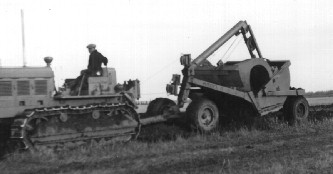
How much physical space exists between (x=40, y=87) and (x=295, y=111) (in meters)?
9.73

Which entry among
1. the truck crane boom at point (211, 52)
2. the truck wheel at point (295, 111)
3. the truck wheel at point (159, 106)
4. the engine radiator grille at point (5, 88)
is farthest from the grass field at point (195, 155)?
the truck wheel at point (295, 111)

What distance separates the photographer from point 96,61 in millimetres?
14969

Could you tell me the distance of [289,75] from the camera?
19.3 meters

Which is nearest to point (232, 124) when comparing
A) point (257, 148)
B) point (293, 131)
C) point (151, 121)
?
point (293, 131)

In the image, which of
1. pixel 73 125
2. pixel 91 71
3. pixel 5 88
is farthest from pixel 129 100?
pixel 5 88

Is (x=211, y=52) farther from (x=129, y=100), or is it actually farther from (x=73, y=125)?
(x=73, y=125)

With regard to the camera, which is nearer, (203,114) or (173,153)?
(173,153)

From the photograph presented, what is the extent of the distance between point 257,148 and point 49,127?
215 inches

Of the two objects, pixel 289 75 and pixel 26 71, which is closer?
pixel 26 71

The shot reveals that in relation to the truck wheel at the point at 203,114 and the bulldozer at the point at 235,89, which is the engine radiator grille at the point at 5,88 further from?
the truck wheel at the point at 203,114

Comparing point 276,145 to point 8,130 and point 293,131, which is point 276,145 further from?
point 8,130

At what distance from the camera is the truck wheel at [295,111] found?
19.0 metres

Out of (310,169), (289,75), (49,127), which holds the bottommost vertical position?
(310,169)

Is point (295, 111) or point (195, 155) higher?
point (295, 111)
